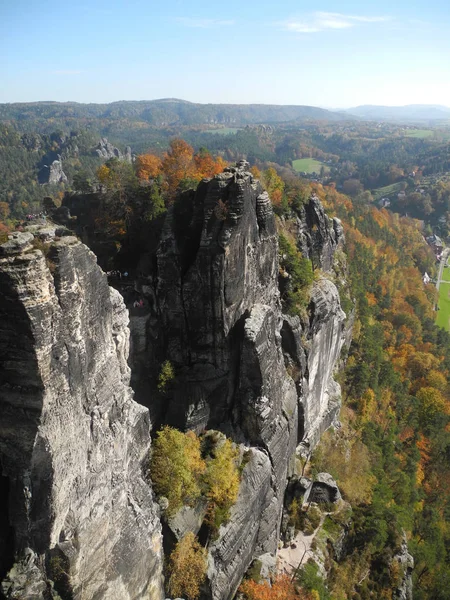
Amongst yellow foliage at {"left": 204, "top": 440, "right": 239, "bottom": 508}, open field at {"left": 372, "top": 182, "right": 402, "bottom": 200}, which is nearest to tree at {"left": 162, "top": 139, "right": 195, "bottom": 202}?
yellow foliage at {"left": 204, "top": 440, "right": 239, "bottom": 508}

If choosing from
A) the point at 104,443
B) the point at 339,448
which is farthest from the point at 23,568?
the point at 339,448

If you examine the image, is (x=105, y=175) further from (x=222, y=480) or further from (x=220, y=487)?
(x=220, y=487)

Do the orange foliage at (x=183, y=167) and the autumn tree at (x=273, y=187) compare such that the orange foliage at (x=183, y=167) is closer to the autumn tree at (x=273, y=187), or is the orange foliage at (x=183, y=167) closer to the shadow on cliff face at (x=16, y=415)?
the autumn tree at (x=273, y=187)

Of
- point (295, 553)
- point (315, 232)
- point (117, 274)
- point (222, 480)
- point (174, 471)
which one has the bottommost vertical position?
point (295, 553)

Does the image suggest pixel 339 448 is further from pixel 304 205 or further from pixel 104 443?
pixel 104 443

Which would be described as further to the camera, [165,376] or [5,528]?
[165,376]

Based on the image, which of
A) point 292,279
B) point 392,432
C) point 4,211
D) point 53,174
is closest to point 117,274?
point 292,279

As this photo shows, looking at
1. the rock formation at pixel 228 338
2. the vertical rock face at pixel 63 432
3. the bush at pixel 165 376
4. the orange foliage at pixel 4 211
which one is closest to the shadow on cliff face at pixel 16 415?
the vertical rock face at pixel 63 432
